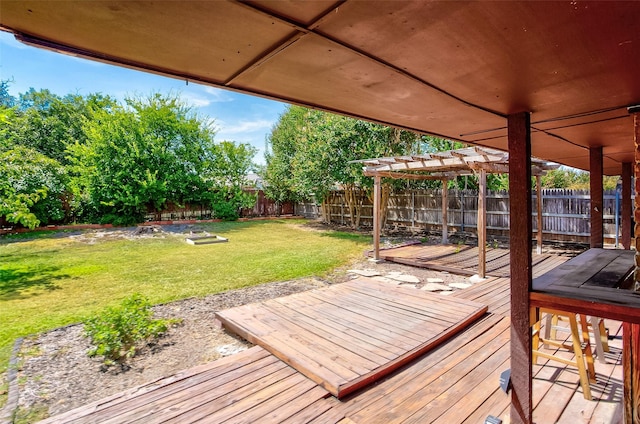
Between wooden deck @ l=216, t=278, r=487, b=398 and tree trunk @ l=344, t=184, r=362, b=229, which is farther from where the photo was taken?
tree trunk @ l=344, t=184, r=362, b=229

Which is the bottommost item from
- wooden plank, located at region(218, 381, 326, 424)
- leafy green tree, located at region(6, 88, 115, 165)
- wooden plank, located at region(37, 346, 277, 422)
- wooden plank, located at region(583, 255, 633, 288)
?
wooden plank, located at region(218, 381, 326, 424)

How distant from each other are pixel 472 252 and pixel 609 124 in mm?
6378

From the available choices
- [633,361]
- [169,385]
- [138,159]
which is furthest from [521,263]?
[138,159]

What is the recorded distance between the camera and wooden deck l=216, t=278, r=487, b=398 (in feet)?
8.55

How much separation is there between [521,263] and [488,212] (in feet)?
31.0

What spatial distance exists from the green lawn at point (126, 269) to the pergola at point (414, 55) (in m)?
3.69

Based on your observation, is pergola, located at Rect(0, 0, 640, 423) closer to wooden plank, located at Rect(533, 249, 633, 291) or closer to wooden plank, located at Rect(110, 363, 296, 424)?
wooden plank, located at Rect(533, 249, 633, 291)

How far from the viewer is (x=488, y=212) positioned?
1020cm

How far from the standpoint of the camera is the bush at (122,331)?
3.17m

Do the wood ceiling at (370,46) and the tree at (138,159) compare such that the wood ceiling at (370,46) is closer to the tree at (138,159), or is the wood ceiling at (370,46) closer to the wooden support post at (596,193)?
the wooden support post at (596,193)

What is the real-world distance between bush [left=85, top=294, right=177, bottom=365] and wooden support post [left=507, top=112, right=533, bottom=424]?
11.4 feet

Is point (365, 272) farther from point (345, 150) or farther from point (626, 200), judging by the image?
point (345, 150)

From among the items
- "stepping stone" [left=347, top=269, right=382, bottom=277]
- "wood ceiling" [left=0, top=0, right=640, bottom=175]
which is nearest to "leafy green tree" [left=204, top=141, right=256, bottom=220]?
"stepping stone" [left=347, top=269, right=382, bottom=277]

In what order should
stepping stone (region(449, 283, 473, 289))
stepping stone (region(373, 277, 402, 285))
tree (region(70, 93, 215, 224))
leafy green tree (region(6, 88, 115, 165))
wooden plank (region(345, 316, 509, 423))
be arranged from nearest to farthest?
wooden plank (region(345, 316, 509, 423)) → stepping stone (region(449, 283, 473, 289)) → stepping stone (region(373, 277, 402, 285)) → tree (region(70, 93, 215, 224)) → leafy green tree (region(6, 88, 115, 165))
